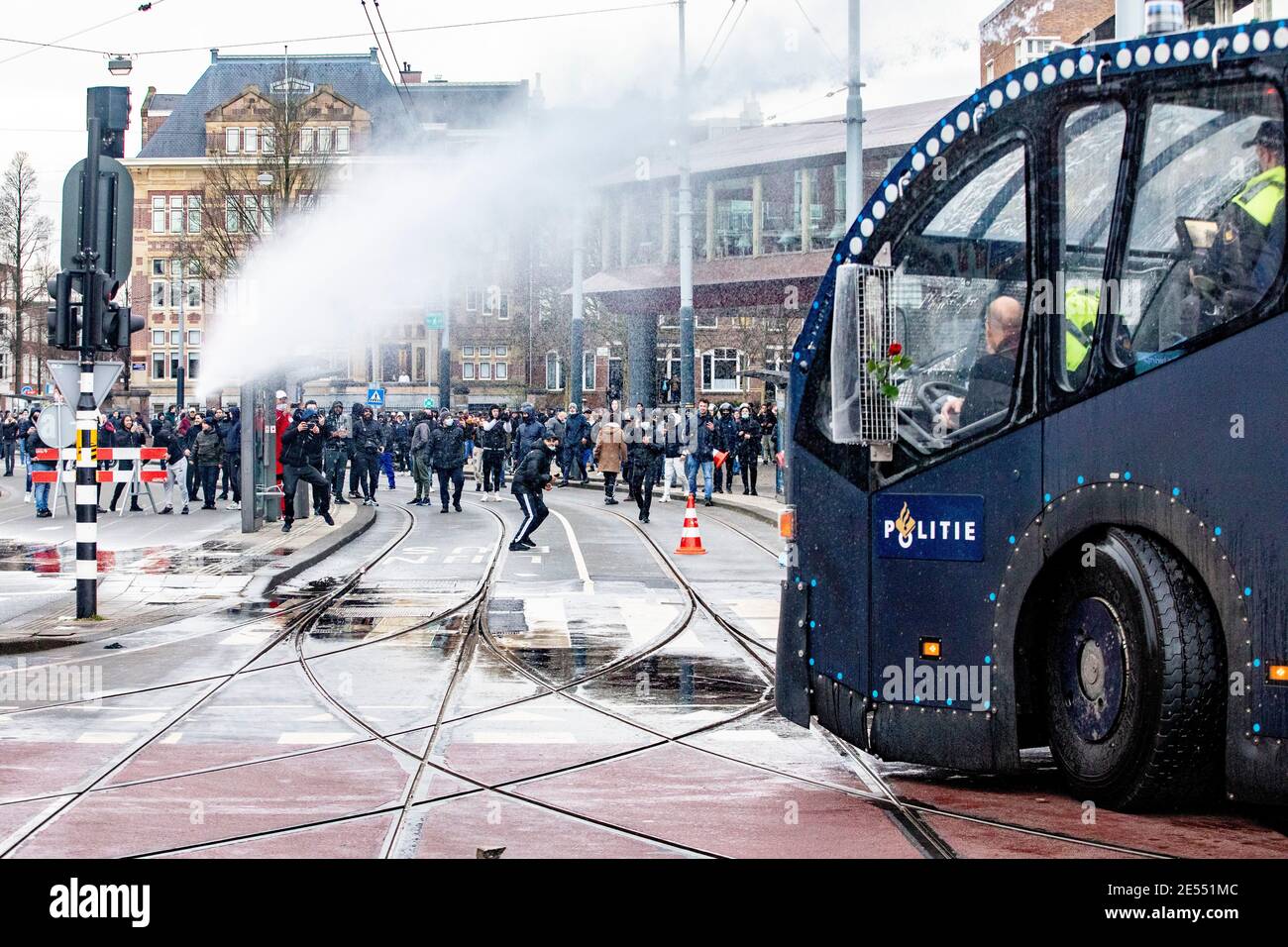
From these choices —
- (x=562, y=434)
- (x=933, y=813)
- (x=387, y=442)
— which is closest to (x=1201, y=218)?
→ (x=933, y=813)

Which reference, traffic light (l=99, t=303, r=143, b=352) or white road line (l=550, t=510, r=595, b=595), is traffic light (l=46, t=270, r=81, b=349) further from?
white road line (l=550, t=510, r=595, b=595)

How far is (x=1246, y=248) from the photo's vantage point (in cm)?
615

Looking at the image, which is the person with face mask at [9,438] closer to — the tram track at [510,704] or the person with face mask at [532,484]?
the person with face mask at [532,484]

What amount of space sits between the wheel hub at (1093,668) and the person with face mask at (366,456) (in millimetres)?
26274

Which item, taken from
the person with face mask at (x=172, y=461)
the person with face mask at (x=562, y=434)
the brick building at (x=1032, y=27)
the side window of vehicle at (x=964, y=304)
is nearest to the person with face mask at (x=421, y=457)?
the person with face mask at (x=172, y=461)

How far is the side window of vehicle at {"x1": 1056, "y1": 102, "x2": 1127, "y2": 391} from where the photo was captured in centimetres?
664

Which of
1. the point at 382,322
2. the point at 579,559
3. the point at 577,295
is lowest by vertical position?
the point at 579,559

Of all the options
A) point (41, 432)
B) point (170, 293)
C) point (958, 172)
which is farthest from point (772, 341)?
point (958, 172)

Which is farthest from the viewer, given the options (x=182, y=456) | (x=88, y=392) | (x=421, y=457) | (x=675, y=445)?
(x=421, y=457)

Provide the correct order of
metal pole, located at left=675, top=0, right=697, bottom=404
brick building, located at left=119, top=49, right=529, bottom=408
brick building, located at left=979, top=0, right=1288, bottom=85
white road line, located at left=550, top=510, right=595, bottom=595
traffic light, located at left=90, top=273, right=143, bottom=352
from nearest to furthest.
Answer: traffic light, located at left=90, top=273, right=143, bottom=352 < white road line, located at left=550, top=510, right=595, bottom=595 < metal pole, located at left=675, top=0, right=697, bottom=404 < brick building, located at left=979, top=0, right=1288, bottom=85 < brick building, located at left=119, top=49, right=529, bottom=408

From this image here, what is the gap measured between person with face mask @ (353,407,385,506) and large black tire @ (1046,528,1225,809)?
2631cm

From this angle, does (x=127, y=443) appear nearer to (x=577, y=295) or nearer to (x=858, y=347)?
(x=577, y=295)

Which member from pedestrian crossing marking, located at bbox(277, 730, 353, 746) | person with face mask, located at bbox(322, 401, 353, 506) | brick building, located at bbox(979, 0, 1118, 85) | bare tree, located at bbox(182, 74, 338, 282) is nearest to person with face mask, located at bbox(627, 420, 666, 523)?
person with face mask, located at bbox(322, 401, 353, 506)

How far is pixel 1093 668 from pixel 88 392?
9.52m
